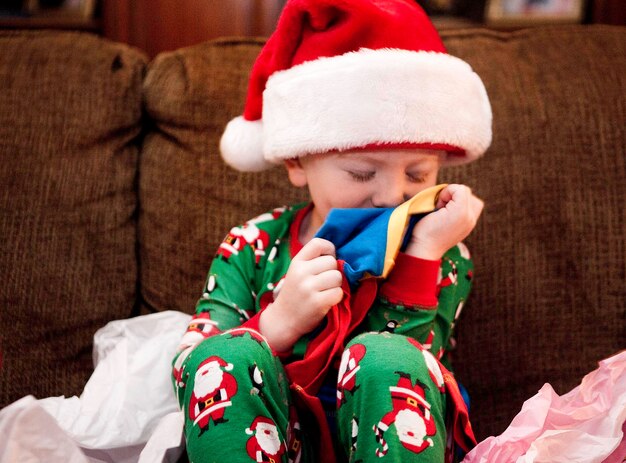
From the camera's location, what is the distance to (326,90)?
0.97 metres

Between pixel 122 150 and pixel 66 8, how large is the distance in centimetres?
66

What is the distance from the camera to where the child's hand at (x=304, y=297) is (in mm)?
903

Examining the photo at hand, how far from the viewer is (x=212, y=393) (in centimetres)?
79

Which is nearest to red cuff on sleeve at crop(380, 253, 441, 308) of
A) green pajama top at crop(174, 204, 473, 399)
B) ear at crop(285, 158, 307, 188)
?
green pajama top at crop(174, 204, 473, 399)

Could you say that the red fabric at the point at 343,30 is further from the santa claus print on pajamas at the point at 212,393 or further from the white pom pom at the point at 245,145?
the santa claus print on pajamas at the point at 212,393

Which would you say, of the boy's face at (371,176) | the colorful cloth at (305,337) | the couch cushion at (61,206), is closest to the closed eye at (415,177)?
the boy's face at (371,176)

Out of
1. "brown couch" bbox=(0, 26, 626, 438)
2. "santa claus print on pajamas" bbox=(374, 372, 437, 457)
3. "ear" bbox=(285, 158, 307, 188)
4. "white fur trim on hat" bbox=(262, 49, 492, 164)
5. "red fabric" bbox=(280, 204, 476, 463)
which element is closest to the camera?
"santa claus print on pajamas" bbox=(374, 372, 437, 457)

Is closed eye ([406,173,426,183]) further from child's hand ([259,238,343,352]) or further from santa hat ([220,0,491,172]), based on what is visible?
child's hand ([259,238,343,352])

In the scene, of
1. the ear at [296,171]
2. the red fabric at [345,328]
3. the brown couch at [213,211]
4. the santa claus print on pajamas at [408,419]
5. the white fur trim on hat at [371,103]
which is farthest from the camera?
the brown couch at [213,211]

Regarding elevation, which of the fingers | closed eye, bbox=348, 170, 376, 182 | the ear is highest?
closed eye, bbox=348, 170, 376, 182

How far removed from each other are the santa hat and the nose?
6cm

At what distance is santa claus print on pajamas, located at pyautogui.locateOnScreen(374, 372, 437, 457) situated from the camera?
741mm

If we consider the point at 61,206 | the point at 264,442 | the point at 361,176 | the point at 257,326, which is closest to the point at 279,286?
the point at 257,326

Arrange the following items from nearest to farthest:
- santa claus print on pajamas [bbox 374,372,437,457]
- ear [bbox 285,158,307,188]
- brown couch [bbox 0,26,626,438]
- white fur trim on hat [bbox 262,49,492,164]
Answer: santa claus print on pajamas [bbox 374,372,437,457] < white fur trim on hat [bbox 262,49,492,164] < ear [bbox 285,158,307,188] < brown couch [bbox 0,26,626,438]
